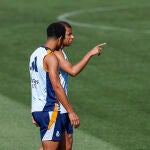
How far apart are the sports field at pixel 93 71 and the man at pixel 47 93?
2.44 metres

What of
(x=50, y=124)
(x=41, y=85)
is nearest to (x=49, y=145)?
(x=50, y=124)

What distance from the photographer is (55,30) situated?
38.5 ft

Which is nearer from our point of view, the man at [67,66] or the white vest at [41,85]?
the white vest at [41,85]

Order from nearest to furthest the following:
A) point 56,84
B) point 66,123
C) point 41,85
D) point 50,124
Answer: point 56,84
point 41,85
point 50,124
point 66,123

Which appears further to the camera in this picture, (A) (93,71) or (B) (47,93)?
(A) (93,71)

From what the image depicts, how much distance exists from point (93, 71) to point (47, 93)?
318 inches

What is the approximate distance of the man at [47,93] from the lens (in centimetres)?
1166

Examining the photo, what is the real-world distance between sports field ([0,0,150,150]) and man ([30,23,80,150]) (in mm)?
2437

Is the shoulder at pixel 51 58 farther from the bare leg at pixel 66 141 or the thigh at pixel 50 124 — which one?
the bare leg at pixel 66 141

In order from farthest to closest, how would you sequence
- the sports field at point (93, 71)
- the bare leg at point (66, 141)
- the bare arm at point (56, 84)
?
the sports field at point (93, 71) < the bare leg at point (66, 141) < the bare arm at point (56, 84)

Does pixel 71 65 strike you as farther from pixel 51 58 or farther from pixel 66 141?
pixel 66 141

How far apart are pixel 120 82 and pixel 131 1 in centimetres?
1142

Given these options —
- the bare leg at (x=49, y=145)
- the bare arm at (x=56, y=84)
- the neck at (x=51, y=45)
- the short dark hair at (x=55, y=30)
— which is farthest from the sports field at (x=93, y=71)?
the short dark hair at (x=55, y=30)

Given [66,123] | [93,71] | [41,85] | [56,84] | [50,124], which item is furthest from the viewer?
[93,71]
